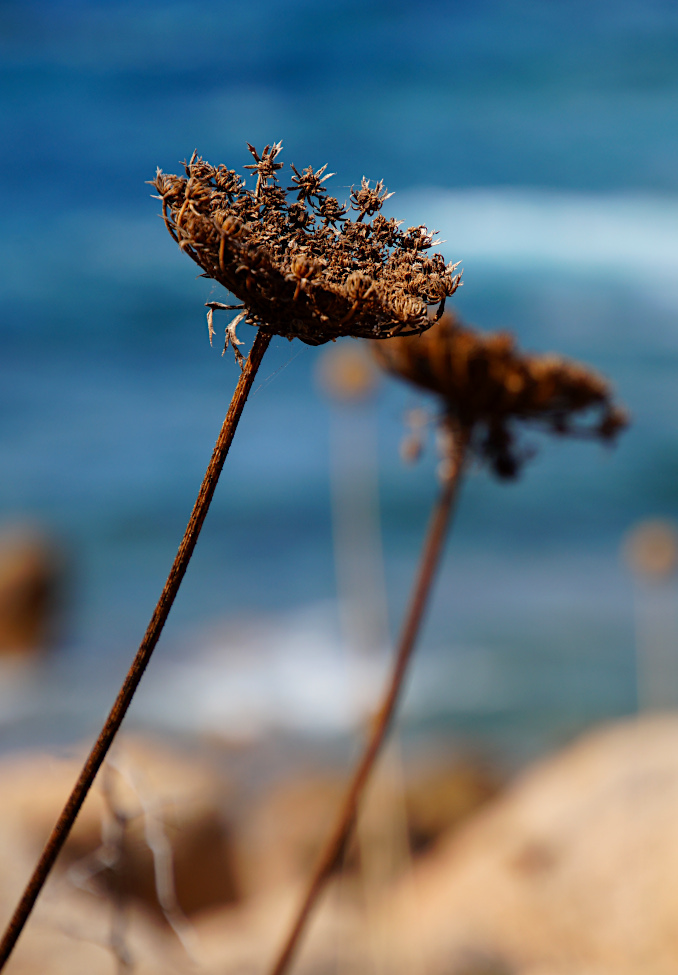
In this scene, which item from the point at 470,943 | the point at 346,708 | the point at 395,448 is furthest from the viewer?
the point at 395,448

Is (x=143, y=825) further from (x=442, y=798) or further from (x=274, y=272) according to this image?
(x=442, y=798)

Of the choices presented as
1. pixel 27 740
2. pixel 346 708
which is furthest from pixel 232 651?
pixel 27 740

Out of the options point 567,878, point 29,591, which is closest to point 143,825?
point 567,878

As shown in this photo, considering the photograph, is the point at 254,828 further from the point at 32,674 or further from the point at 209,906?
the point at 32,674

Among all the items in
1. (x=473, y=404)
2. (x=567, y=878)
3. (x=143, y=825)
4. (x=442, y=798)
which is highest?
(x=442, y=798)

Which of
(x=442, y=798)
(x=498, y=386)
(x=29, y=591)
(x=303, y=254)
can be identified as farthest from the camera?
(x=29, y=591)

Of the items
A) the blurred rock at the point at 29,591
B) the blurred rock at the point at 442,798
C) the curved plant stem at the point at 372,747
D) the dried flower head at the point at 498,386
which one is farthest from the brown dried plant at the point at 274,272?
the blurred rock at the point at 29,591

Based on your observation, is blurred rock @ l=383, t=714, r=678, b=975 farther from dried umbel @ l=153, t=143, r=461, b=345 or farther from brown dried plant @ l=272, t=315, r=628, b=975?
dried umbel @ l=153, t=143, r=461, b=345

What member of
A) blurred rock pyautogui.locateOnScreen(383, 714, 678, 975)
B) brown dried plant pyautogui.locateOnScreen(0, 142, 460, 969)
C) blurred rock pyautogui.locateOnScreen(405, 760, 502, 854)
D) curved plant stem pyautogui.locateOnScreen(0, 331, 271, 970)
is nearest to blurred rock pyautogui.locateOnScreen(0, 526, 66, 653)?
blurred rock pyautogui.locateOnScreen(405, 760, 502, 854)
